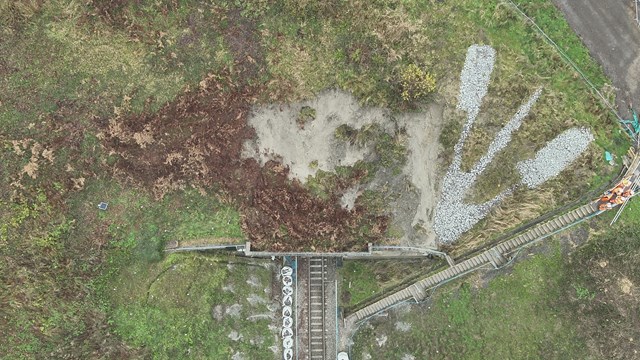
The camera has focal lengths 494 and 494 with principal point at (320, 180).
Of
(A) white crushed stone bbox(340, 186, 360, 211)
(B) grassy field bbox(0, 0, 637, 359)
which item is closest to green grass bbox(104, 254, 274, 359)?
(B) grassy field bbox(0, 0, 637, 359)

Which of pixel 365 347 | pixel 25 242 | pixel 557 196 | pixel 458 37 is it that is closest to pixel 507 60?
pixel 458 37

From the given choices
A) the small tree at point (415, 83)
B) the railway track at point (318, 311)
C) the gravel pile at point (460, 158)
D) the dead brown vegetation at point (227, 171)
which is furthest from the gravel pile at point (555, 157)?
the railway track at point (318, 311)

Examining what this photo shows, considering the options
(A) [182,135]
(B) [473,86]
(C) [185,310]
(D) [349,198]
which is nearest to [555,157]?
(B) [473,86]

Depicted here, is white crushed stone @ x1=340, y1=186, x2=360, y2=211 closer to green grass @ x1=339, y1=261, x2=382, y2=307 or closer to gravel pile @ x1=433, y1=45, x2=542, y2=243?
green grass @ x1=339, y1=261, x2=382, y2=307

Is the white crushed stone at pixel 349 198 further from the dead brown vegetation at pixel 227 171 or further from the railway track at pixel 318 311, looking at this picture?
the railway track at pixel 318 311

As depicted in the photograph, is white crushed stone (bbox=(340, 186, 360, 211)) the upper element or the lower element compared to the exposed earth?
lower

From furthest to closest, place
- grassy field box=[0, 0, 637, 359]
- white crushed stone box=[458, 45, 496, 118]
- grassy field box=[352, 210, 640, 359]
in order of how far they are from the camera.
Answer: white crushed stone box=[458, 45, 496, 118]
grassy field box=[0, 0, 637, 359]
grassy field box=[352, 210, 640, 359]
